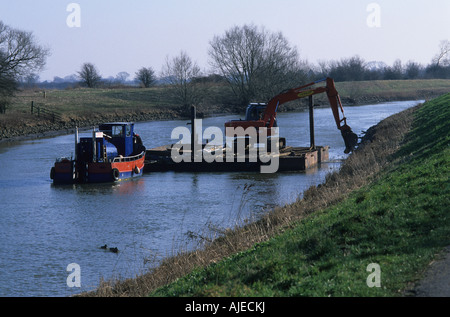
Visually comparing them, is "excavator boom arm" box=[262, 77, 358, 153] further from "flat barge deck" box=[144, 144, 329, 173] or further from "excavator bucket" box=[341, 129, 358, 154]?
"flat barge deck" box=[144, 144, 329, 173]

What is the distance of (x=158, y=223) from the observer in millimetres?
20172

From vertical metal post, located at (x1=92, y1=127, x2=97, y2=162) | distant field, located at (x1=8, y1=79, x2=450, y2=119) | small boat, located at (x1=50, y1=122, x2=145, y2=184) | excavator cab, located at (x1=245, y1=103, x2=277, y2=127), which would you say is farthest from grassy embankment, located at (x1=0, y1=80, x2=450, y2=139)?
vertical metal post, located at (x1=92, y1=127, x2=97, y2=162)

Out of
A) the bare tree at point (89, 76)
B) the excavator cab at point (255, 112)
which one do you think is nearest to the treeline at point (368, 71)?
the bare tree at point (89, 76)

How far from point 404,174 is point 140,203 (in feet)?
41.3

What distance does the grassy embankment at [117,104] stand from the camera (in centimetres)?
6109

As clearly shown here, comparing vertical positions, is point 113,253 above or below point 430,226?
below

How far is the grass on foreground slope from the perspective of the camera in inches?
312

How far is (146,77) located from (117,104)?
29.9 m

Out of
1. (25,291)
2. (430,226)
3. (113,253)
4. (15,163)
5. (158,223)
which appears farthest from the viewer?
(15,163)

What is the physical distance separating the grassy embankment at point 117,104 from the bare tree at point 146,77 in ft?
43.3

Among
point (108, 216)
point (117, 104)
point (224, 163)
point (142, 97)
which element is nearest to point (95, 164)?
point (224, 163)

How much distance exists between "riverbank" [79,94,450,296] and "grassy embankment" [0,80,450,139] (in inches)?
1770

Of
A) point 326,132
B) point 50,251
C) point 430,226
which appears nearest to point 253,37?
point 326,132
